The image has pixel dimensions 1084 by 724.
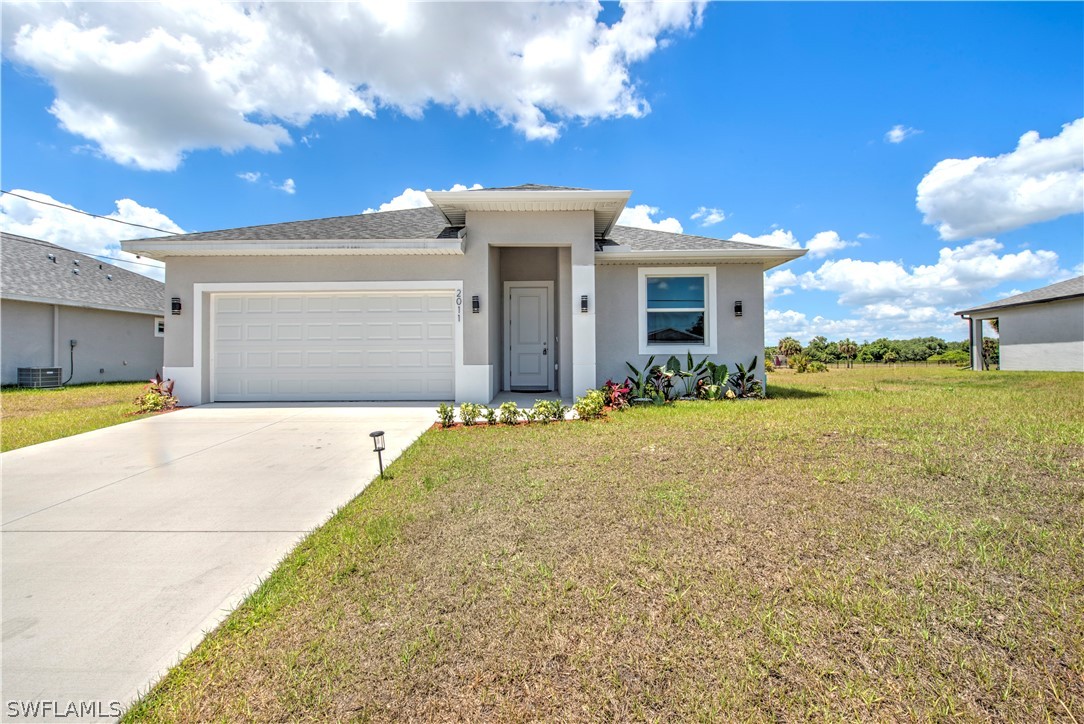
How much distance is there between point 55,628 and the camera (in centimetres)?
222

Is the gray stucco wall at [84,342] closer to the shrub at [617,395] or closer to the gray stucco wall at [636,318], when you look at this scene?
the gray stucco wall at [636,318]

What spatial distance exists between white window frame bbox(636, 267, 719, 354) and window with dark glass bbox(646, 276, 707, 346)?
81mm

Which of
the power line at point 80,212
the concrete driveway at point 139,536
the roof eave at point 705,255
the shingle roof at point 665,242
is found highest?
the power line at point 80,212

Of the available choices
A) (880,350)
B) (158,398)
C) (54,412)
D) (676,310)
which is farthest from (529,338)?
(880,350)

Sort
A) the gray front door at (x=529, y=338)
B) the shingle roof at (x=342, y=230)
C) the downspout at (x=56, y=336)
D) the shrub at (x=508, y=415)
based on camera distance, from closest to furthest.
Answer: the shrub at (x=508, y=415)
the shingle roof at (x=342, y=230)
the gray front door at (x=529, y=338)
the downspout at (x=56, y=336)

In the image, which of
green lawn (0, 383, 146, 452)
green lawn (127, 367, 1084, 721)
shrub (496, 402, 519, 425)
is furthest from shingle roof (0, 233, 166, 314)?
green lawn (127, 367, 1084, 721)

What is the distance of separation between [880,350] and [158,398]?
→ 43.0 metres

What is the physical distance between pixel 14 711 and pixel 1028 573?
488 cm

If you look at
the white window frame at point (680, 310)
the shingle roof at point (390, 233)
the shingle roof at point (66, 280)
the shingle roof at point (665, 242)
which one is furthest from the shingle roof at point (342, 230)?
the shingle roof at point (66, 280)

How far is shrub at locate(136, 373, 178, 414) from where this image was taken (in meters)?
8.48

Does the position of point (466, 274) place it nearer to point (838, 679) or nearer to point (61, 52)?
point (838, 679)

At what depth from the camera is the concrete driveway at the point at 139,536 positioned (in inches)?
79.2

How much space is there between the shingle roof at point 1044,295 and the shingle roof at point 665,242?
1638 centimetres

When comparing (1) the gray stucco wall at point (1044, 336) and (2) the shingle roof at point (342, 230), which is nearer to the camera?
(2) the shingle roof at point (342, 230)
